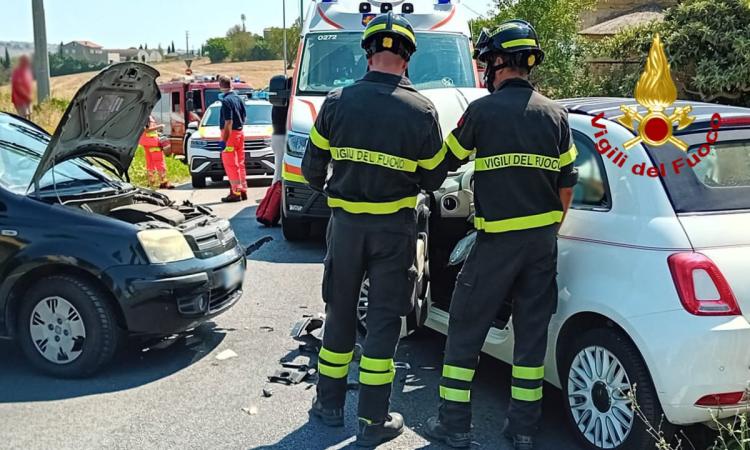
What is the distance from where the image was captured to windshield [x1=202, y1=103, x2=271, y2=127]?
15.9 m

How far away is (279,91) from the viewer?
30.0 feet

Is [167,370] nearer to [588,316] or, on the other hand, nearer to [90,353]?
A: [90,353]

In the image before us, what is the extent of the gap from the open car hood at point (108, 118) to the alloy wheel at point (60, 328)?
852mm

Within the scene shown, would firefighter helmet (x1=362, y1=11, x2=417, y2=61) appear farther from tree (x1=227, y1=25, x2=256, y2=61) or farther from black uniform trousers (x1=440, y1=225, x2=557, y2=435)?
tree (x1=227, y1=25, x2=256, y2=61)

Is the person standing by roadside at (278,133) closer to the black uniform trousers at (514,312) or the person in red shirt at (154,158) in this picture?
the person in red shirt at (154,158)

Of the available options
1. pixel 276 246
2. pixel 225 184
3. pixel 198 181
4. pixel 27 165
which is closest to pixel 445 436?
pixel 27 165

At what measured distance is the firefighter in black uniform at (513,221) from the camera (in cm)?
356

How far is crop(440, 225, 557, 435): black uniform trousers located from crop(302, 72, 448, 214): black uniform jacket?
1.54 ft

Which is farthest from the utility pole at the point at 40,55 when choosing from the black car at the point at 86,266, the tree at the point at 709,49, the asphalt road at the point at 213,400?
the tree at the point at 709,49

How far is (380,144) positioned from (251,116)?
42.4 ft

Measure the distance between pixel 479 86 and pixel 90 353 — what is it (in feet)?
19.3

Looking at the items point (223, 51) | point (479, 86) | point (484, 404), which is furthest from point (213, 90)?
point (484, 404)

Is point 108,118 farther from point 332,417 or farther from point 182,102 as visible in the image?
point 182,102

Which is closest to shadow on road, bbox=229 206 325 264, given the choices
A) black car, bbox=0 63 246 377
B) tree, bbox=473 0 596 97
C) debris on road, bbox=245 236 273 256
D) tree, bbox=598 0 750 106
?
debris on road, bbox=245 236 273 256
